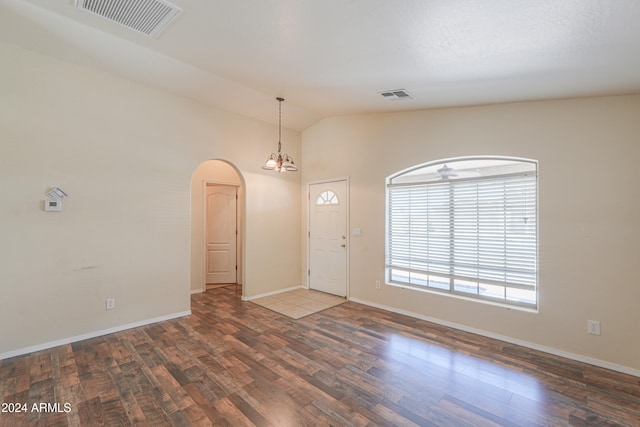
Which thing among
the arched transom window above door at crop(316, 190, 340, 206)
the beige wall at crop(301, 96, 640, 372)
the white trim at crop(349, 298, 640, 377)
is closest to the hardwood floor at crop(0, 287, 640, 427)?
the white trim at crop(349, 298, 640, 377)

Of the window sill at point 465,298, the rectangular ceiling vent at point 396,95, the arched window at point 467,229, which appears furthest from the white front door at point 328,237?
the rectangular ceiling vent at point 396,95

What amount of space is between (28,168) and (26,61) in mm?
1146

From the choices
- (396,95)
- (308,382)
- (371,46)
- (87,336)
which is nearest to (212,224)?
(87,336)

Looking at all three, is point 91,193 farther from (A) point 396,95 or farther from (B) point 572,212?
(B) point 572,212

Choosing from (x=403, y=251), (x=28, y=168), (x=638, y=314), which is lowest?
(x=638, y=314)

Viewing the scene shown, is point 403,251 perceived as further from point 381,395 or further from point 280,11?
point 280,11

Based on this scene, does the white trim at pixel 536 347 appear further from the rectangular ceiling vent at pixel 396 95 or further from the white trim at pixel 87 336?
the white trim at pixel 87 336

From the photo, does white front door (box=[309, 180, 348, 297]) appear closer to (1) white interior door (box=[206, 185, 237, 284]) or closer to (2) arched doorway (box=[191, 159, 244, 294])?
(2) arched doorway (box=[191, 159, 244, 294])

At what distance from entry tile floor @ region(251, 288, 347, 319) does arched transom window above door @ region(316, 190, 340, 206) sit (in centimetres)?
171

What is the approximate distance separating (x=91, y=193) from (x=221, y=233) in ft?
9.18

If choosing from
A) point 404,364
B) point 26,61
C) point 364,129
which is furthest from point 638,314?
point 26,61

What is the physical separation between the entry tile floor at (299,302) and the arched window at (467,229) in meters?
1.14

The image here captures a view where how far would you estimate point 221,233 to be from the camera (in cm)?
604

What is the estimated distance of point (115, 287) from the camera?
11.7ft
